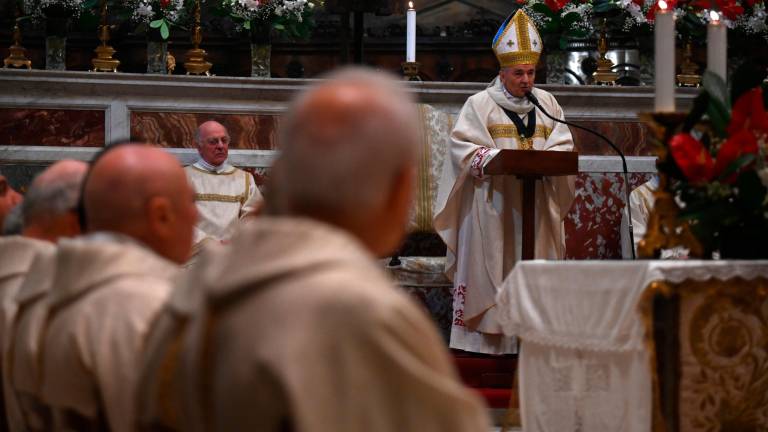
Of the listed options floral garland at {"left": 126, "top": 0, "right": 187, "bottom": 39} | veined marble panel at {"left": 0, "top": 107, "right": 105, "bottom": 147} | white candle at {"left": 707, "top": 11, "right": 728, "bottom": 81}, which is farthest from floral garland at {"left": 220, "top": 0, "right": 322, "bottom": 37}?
white candle at {"left": 707, "top": 11, "right": 728, "bottom": 81}

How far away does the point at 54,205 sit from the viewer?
2.95m

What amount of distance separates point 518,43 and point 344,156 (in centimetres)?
537

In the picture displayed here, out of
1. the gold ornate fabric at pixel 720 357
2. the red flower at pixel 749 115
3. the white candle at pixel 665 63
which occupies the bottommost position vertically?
the gold ornate fabric at pixel 720 357

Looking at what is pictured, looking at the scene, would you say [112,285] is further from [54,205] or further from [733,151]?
[733,151]

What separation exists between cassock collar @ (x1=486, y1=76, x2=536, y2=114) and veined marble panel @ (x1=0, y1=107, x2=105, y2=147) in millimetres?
2474

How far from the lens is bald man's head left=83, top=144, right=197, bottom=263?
2.22 metres

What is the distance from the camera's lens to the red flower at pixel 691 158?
3555 mm

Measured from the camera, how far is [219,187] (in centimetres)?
730

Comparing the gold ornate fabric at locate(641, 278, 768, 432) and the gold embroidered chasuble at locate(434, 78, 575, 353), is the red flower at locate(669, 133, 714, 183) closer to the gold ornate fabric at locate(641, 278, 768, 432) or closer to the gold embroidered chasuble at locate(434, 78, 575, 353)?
the gold ornate fabric at locate(641, 278, 768, 432)

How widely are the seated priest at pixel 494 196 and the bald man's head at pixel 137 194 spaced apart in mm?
4107

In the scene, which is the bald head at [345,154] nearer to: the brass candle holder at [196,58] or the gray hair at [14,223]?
the gray hair at [14,223]

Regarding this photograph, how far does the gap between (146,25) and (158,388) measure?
613cm

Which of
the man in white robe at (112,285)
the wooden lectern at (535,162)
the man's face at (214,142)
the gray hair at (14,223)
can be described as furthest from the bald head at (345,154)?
the man's face at (214,142)

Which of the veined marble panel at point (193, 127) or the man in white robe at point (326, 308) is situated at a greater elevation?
the veined marble panel at point (193, 127)
